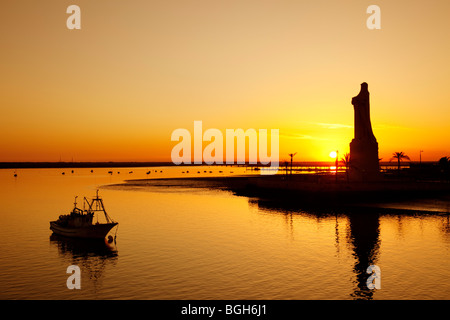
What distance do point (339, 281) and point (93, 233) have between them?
30.2 m

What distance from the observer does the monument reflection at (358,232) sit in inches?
1206

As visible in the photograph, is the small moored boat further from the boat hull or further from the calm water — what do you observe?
the calm water

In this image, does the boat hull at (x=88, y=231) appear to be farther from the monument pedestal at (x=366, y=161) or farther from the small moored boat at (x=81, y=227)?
the monument pedestal at (x=366, y=161)

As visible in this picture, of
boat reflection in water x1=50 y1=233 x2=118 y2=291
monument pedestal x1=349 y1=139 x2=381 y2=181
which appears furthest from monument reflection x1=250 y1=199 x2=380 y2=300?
boat reflection in water x1=50 y1=233 x2=118 y2=291

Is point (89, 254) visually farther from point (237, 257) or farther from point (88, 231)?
point (237, 257)

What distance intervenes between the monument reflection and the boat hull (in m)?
24.4

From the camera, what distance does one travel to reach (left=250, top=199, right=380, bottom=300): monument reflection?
3062 cm

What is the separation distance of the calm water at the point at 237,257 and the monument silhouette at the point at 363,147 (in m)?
25.1

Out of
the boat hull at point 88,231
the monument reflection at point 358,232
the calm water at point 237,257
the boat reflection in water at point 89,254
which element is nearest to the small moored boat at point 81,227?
the boat hull at point 88,231

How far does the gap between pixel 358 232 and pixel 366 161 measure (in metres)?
43.9

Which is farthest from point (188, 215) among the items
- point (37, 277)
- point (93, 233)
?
point (37, 277)

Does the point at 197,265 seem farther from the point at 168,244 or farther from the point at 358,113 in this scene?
the point at 358,113

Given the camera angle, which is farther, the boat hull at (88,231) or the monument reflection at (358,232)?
the boat hull at (88,231)

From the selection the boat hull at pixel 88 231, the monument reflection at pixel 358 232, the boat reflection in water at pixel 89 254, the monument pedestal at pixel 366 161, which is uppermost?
the monument pedestal at pixel 366 161
